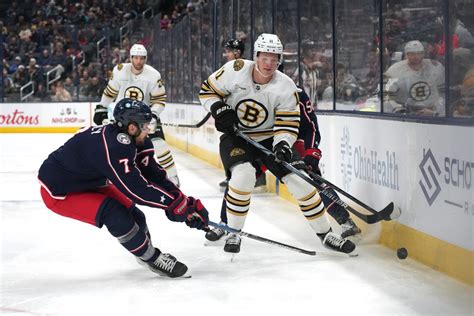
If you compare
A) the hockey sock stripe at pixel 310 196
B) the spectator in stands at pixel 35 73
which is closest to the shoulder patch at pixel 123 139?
the hockey sock stripe at pixel 310 196

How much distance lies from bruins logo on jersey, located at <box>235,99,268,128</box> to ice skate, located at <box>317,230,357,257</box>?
69 cm

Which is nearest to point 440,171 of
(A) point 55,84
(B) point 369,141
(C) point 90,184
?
(B) point 369,141

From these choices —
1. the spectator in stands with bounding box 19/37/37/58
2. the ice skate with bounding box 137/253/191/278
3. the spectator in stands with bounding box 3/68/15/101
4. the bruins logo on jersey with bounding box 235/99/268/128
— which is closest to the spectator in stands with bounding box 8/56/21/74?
the spectator in stands with bounding box 3/68/15/101

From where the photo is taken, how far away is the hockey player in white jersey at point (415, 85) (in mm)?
3947

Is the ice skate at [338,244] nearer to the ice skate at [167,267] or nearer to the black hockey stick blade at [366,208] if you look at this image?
the black hockey stick blade at [366,208]

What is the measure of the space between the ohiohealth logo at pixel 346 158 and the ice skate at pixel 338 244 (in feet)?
2.91

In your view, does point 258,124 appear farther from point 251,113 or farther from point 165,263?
point 165,263

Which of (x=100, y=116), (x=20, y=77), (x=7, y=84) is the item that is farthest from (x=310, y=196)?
(x=20, y=77)

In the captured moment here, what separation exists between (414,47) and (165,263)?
165cm

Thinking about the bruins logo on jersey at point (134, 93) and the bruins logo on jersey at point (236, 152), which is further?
the bruins logo on jersey at point (134, 93)

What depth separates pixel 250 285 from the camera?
3.62 metres

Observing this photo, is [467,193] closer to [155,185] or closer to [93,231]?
[155,185]

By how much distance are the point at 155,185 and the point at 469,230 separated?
1.35 meters

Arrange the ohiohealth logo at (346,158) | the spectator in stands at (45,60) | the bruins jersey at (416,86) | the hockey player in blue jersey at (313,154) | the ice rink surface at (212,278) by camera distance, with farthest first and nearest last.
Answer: the spectator in stands at (45,60) → the ohiohealth logo at (346,158) → the hockey player in blue jersey at (313,154) → the bruins jersey at (416,86) → the ice rink surface at (212,278)
